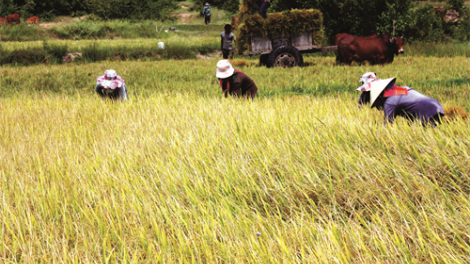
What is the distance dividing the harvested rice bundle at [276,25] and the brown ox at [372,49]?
970 millimetres

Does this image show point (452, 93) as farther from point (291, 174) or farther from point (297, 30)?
point (297, 30)

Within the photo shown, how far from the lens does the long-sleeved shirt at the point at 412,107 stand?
3477 millimetres

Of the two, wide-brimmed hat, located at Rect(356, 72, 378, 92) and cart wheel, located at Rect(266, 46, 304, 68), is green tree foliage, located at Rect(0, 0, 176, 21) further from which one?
wide-brimmed hat, located at Rect(356, 72, 378, 92)

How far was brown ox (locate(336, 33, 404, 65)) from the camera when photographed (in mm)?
9914

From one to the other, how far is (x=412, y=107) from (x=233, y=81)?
2583 mm

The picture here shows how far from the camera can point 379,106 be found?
3855 mm

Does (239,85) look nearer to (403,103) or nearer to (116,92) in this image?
(116,92)

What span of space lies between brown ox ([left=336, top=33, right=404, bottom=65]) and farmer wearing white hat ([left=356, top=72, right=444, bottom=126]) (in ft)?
22.1

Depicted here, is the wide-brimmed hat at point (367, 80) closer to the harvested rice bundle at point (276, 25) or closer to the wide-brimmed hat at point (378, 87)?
the wide-brimmed hat at point (378, 87)

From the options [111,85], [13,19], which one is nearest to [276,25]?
[111,85]

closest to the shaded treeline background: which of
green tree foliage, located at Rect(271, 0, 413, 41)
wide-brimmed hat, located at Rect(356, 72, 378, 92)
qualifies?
green tree foliage, located at Rect(271, 0, 413, 41)

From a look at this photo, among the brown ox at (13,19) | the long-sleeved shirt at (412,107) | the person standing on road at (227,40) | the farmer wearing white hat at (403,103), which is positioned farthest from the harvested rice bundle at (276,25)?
the brown ox at (13,19)

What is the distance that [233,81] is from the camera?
5410 mm

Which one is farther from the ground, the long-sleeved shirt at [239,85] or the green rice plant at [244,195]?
the long-sleeved shirt at [239,85]
